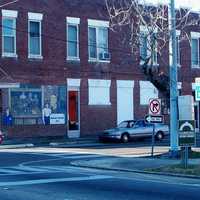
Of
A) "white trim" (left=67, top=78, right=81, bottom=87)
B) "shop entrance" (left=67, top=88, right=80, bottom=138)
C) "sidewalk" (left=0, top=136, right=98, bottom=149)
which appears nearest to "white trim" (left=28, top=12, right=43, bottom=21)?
"white trim" (left=67, top=78, right=81, bottom=87)

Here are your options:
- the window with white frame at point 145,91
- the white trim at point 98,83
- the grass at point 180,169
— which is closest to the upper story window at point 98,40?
the white trim at point 98,83

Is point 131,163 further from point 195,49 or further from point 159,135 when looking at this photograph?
point 195,49

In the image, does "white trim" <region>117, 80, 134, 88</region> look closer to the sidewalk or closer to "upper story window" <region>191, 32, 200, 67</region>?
the sidewalk

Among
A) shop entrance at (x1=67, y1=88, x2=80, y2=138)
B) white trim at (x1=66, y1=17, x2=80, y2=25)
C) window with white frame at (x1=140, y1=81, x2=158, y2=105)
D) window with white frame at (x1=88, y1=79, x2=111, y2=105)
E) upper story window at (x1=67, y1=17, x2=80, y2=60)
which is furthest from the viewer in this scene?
window with white frame at (x1=140, y1=81, x2=158, y2=105)

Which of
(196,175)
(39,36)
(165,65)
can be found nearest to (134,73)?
(165,65)

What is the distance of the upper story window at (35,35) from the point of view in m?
38.3

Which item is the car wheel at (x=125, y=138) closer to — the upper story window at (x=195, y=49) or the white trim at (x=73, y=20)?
the white trim at (x=73, y=20)

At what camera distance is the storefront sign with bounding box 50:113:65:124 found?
39.0 m

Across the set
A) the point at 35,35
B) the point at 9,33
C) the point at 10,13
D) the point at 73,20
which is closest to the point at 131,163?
the point at 9,33

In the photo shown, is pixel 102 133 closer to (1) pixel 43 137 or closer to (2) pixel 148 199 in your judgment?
(1) pixel 43 137

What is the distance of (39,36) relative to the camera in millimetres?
38719

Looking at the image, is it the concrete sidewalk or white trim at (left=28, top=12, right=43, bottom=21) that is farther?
white trim at (left=28, top=12, right=43, bottom=21)

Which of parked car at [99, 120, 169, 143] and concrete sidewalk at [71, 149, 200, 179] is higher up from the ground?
parked car at [99, 120, 169, 143]

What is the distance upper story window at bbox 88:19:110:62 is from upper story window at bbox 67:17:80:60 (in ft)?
3.43
